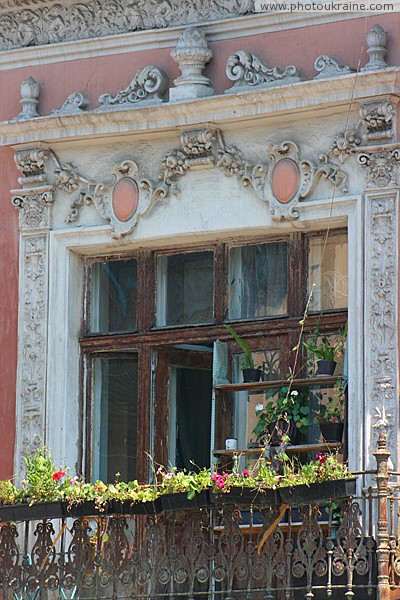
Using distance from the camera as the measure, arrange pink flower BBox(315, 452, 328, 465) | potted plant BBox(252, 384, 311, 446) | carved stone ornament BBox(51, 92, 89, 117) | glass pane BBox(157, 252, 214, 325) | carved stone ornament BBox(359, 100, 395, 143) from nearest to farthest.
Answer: pink flower BBox(315, 452, 328, 465) < carved stone ornament BBox(359, 100, 395, 143) < potted plant BBox(252, 384, 311, 446) < glass pane BBox(157, 252, 214, 325) < carved stone ornament BBox(51, 92, 89, 117)

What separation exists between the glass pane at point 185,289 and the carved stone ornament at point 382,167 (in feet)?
4.48

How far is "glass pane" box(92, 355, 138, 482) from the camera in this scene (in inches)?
586

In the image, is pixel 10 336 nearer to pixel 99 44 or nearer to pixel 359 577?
pixel 99 44

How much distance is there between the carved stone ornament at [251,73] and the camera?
14203mm

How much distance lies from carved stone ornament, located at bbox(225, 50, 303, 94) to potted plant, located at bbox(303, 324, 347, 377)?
1.64m

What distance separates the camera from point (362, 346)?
13.7 meters

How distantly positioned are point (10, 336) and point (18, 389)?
0.40 metres

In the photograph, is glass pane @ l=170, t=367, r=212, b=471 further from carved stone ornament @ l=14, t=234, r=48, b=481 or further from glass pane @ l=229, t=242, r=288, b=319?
carved stone ornament @ l=14, t=234, r=48, b=481

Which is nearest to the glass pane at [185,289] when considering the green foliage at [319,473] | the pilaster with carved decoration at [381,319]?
the pilaster with carved decoration at [381,319]

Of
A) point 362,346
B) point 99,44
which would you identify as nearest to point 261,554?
point 362,346

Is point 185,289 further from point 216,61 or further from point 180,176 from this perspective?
point 216,61

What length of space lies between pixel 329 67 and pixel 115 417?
285cm

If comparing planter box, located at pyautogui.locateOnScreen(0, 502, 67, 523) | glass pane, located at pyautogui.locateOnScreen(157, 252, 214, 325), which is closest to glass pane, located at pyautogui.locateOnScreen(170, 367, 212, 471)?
glass pane, located at pyautogui.locateOnScreen(157, 252, 214, 325)

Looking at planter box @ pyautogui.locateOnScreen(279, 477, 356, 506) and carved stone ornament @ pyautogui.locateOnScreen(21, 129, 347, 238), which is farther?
carved stone ornament @ pyautogui.locateOnScreen(21, 129, 347, 238)
